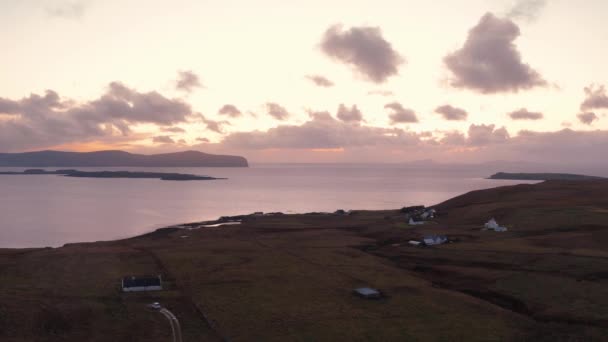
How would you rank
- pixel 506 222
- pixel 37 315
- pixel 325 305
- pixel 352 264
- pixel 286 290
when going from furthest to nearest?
pixel 506 222 < pixel 352 264 < pixel 286 290 < pixel 325 305 < pixel 37 315

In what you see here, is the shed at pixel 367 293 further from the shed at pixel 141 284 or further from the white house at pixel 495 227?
the white house at pixel 495 227

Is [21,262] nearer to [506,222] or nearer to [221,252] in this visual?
[221,252]

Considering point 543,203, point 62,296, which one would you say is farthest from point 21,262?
point 543,203

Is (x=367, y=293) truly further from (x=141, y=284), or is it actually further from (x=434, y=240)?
(x=434, y=240)

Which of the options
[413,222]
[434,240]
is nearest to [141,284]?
[434,240]

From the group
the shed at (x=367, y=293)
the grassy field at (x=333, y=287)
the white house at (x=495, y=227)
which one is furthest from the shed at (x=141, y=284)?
the white house at (x=495, y=227)

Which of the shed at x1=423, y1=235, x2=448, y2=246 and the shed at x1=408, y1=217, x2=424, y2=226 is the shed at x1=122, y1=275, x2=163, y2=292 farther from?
the shed at x1=408, y1=217, x2=424, y2=226

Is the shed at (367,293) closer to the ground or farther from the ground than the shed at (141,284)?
closer to the ground
